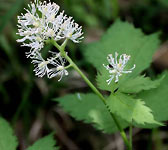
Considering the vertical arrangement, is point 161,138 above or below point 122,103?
below

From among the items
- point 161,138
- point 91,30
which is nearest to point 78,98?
point 161,138

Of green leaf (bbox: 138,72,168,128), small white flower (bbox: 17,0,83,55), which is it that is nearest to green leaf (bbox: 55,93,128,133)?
green leaf (bbox: 138,72,168,128)

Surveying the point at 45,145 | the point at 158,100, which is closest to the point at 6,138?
the point at 45,145

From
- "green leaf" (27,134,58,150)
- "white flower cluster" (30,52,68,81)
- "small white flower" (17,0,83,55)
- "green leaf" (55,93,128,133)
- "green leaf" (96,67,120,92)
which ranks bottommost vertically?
"green leaf" (55,93,128,133)

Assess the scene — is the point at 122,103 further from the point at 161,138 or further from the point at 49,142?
the point at 161,138

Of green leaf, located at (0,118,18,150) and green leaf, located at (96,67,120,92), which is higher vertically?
green leaf, located at (0,118,18,150)

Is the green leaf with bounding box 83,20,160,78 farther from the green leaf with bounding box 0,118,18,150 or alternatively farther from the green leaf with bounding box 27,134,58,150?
the green leaf with bounding box 0,118,18,150

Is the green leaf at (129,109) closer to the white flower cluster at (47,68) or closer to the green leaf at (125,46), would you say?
the white flower cluster at (47,68)
